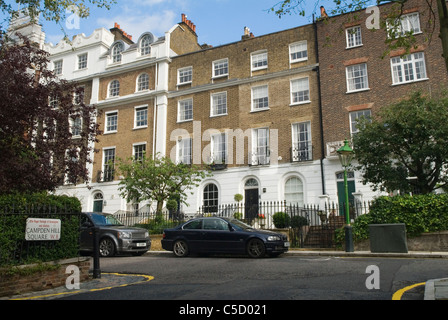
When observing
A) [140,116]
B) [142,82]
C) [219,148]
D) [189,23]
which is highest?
[189,23]

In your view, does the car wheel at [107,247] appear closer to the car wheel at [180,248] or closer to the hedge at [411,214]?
the car wheel at [180,248]

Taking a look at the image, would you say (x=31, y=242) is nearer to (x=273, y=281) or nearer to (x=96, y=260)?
(x=96, y=260)

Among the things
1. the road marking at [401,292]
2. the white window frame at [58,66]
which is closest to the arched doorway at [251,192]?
the road marking at [401,292]

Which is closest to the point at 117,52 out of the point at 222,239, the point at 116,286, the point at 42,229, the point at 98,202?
the point at 98,202

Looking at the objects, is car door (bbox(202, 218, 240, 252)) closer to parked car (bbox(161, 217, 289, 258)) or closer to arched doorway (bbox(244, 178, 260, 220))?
parked car (bbox(161, 217, 289, 258))

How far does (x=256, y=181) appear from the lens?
24469 mm

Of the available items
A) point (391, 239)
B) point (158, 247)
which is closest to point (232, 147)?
point (158, 247)

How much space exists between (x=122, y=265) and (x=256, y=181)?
14.1m

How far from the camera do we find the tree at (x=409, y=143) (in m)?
14.6

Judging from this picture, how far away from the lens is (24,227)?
767 centimetres

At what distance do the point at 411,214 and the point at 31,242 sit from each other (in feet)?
40.8

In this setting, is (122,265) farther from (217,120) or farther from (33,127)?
(217,120)

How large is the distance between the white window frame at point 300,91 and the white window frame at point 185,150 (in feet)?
25.2

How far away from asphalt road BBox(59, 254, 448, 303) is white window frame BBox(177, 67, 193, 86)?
1968cm
